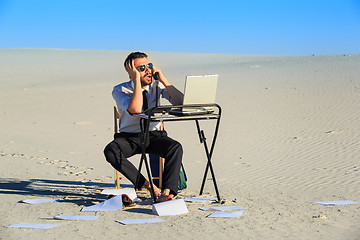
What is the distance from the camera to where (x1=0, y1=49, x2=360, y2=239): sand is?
14.2 feet

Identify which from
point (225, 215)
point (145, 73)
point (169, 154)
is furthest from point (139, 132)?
point (225, 215)

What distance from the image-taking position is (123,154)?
5.12 metres

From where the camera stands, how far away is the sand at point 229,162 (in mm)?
4336

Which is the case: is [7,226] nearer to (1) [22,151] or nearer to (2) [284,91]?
(1) [22,151]

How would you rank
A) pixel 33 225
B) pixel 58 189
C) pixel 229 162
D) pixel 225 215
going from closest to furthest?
pixel 33 225, pixel 225 215, pixel 58 189, pixel 229 162

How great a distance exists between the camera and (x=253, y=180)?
701 cm

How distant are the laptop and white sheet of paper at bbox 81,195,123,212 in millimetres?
1000

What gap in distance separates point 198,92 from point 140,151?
983 mm

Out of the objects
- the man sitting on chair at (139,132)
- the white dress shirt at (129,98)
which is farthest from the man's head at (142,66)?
the white dress shirt at (129,98)

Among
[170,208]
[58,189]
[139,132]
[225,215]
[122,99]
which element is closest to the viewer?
[225,215]

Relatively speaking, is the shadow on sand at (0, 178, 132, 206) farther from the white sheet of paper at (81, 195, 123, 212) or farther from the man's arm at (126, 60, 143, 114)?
the man's arm at (126, 60, 143, 114)

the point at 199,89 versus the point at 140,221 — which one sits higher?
the point at 199,89

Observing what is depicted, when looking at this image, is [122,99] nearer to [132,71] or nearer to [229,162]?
[132,71]

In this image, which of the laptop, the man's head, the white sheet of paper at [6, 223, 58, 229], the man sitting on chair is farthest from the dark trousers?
the white sheet of paper at [6, 223, 58, 229]
